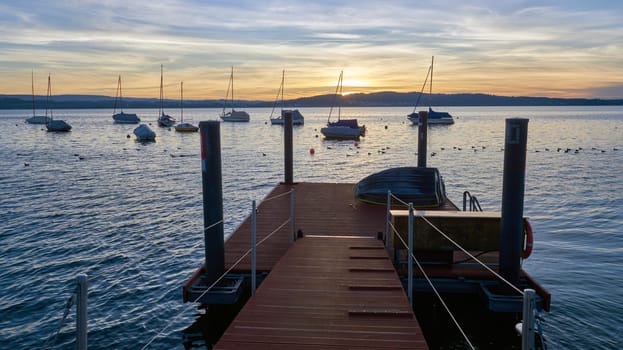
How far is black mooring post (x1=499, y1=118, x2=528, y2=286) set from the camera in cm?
864

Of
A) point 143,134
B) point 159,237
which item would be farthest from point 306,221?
point 143,134

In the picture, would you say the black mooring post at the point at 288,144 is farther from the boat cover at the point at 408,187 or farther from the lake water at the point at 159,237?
the boat cover at the point at 408,187

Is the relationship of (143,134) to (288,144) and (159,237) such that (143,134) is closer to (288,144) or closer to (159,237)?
(159,237)

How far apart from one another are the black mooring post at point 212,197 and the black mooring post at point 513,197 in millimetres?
5372

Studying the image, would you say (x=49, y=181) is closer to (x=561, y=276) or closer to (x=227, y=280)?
(x=227, y=280)

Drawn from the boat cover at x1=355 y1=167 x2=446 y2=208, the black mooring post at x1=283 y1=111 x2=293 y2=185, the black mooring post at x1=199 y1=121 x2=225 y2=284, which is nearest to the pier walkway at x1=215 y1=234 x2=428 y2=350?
the black mooring post at x1=199 y1=121 x2=225 y2=284

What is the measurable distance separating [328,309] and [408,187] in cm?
1013

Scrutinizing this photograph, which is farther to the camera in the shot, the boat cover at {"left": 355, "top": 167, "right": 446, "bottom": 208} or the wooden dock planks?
the boat cover at {"left": 355, "top": 167, "right": 446, "bottom": 208}

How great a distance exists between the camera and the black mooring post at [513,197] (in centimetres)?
864

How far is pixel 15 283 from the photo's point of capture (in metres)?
14.7

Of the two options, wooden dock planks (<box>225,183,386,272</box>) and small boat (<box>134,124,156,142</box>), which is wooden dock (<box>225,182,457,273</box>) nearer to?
wooden dock planks (<box>225,183,386,272</box>)

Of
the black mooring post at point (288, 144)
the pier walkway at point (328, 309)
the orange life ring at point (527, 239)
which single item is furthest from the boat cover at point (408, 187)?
the pier walkway at point (328, 309)

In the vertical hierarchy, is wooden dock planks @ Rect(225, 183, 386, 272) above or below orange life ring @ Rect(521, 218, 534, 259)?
below

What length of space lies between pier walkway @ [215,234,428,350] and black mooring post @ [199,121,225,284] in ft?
4.61
